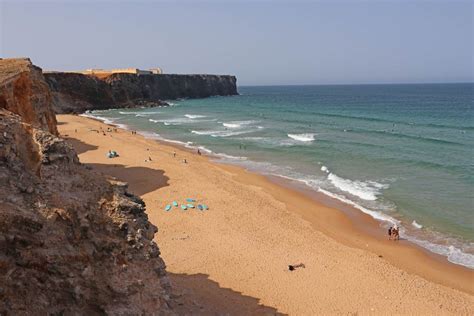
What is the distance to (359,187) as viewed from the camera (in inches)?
994

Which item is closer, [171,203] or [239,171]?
[171,203]

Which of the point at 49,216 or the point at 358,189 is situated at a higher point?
the point at 49,216

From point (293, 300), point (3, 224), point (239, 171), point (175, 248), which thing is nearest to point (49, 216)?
point (3, 224)

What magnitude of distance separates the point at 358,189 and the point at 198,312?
16.9 meters

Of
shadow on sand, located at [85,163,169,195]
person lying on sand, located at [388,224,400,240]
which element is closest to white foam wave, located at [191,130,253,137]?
shadow on sand, located at [85,163,169,195]

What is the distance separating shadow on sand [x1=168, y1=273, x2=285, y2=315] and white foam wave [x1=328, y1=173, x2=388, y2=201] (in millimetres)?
13126

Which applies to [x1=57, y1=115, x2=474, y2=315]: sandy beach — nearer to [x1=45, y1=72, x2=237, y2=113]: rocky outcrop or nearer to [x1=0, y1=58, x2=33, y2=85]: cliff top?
[x1=0, y1=58, x2=33, y2=85]: cliff top

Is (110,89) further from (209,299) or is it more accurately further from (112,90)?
(209,299)

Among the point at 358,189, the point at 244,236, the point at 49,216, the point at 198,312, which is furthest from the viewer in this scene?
the point at 358,189

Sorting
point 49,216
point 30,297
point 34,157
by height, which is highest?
point 34,157

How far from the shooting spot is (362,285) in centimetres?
1332

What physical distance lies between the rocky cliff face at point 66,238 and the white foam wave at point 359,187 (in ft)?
57.6

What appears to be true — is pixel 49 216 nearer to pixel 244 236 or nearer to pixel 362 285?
pixel 362 285

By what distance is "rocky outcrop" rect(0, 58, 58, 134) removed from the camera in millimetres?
17344
